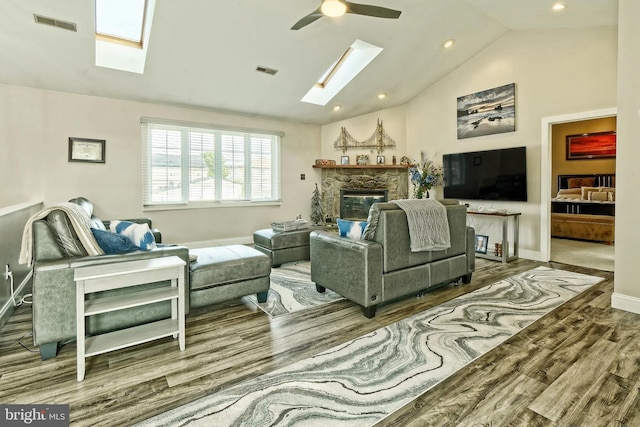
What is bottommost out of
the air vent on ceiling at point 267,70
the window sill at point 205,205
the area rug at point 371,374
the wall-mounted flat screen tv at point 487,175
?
the area rug at point 371,374

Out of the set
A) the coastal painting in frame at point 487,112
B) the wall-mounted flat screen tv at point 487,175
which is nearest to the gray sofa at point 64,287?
the wall-mounted flat screen tv at point 487,175

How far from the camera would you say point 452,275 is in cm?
347

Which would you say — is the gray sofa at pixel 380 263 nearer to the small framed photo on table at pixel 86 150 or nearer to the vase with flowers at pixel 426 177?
the vase with flowers at pixel 426 177

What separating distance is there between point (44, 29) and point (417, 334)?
195 inches

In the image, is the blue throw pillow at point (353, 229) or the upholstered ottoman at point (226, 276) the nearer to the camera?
the upholstered ottoman at point (226, 276)

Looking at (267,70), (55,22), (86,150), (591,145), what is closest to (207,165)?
(86,150)

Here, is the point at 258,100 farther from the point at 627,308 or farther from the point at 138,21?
the point at 627,308

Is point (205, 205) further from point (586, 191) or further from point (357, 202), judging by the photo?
point (586, 191)

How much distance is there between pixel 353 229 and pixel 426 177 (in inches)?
136

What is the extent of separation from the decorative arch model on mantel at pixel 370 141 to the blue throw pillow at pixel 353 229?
13.5 feet

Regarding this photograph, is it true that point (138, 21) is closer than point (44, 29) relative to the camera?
No

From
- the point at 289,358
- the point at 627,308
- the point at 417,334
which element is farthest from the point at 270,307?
the point at 627,308

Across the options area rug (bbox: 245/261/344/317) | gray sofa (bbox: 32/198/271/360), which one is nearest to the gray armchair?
gray sofa (bbox: 32/198/271/360)

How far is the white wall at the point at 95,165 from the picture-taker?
14.4 feet
